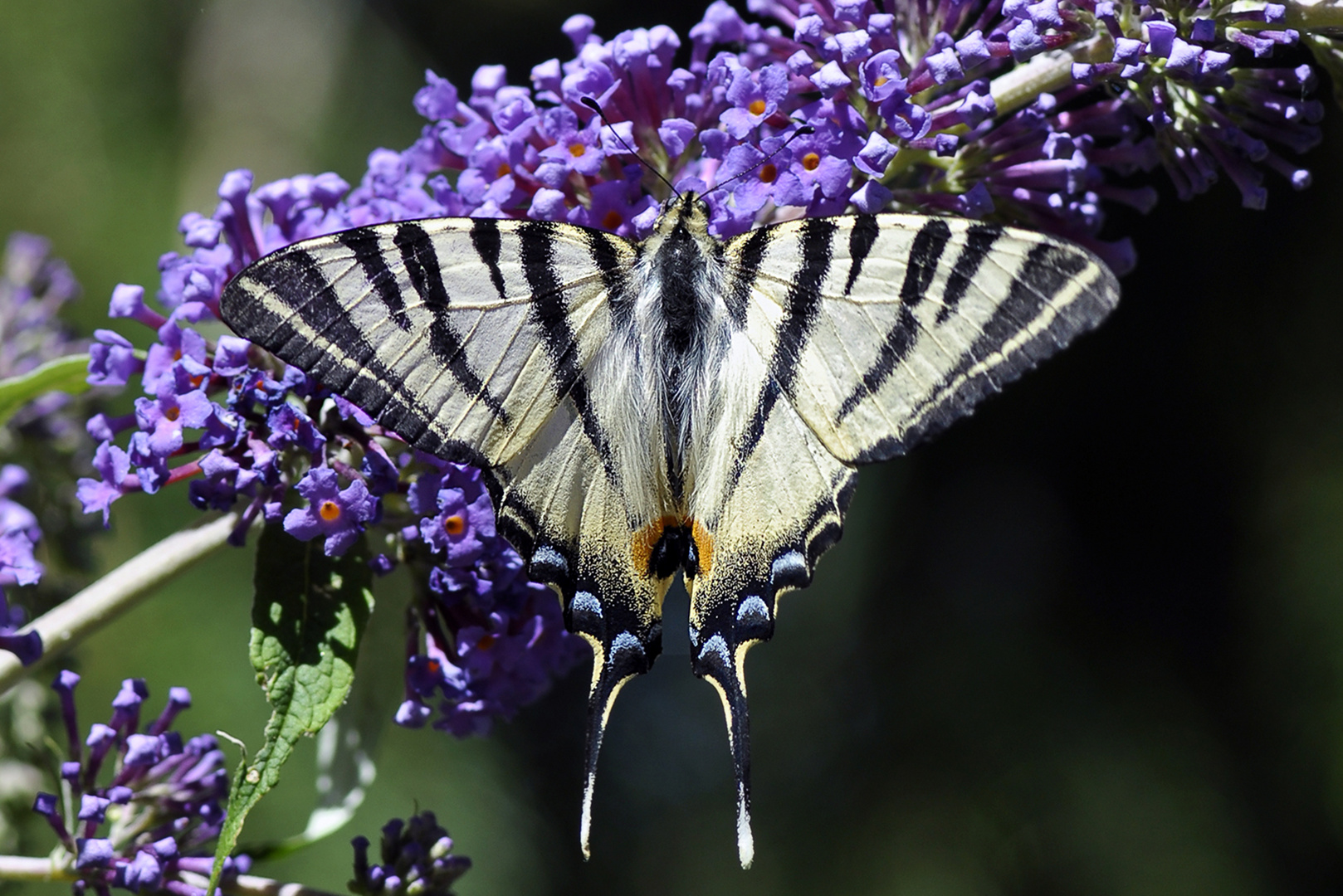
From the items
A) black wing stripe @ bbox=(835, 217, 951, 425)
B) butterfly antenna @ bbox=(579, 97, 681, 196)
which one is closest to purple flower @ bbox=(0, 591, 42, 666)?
butterfly antenna @ bbox=(579, 97, 681, 196)

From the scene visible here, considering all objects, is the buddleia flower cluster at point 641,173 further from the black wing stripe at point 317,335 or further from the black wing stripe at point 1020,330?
the black wing stripe at point 1020,330

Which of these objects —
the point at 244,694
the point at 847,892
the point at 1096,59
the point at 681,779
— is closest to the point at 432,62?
the point at 244,694

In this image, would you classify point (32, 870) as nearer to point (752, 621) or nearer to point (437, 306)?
point (437, 306)

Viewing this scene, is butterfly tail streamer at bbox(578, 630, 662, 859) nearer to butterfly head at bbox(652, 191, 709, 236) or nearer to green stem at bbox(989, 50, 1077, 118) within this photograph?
butterfly head at bbox(652, 191, 709, 236)

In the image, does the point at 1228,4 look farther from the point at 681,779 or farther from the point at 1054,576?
the point at 681,779

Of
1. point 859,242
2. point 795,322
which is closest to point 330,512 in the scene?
point 795,322
